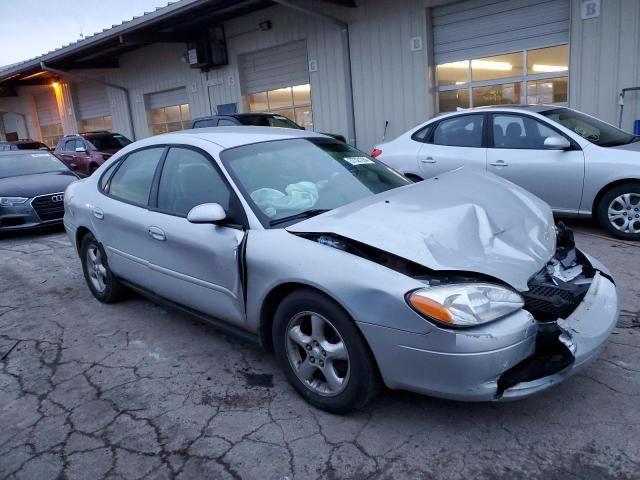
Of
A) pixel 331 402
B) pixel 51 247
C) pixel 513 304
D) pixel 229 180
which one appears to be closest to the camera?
pixel 513 304

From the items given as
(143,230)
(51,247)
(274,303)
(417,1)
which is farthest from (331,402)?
(417,1)

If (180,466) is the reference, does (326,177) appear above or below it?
above

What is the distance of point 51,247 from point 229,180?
5.47 meters

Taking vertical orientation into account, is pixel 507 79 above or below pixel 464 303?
above

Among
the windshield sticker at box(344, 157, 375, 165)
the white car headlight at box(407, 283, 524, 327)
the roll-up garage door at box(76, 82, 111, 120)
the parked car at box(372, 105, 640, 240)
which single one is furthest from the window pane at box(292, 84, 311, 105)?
the white car headlight at box(407, 283, 524, 327)

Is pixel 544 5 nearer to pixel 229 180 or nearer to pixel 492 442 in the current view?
pixel 229 180

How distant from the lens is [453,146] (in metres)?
6.89

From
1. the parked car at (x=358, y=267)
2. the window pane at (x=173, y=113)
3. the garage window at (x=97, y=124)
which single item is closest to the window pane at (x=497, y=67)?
the parked car at (x=358, y=267)

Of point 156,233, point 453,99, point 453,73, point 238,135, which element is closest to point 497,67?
point 453,73

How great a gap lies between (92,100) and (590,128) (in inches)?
853

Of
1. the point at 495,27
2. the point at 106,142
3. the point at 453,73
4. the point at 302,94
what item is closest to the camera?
the point at 495,27

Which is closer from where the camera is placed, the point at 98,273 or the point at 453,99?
the point at 98,273

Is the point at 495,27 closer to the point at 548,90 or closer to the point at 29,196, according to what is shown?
the point at 548,90

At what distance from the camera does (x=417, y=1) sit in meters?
10.8
